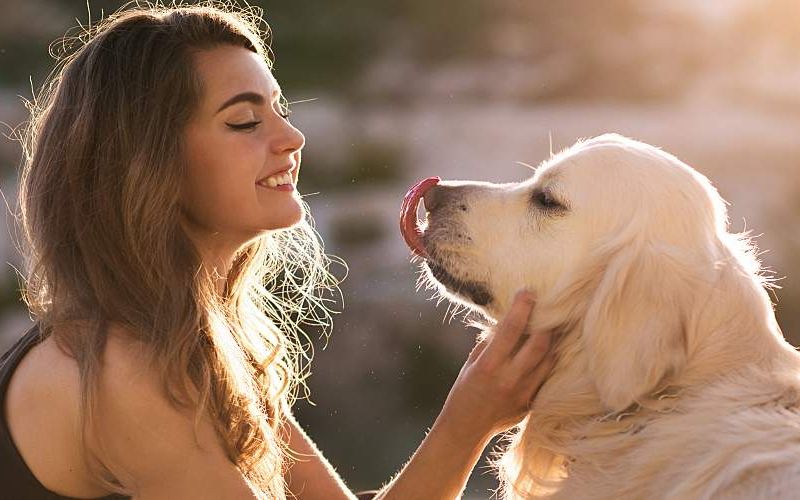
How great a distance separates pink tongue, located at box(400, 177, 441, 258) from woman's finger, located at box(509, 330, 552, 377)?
1.51ft

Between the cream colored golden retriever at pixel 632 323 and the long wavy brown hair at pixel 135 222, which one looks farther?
the long wavy brown hair at pixel 135 222

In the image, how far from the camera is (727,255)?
8.36 feet

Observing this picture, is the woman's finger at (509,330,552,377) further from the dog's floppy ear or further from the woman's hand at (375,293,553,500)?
the dog's floppy ear

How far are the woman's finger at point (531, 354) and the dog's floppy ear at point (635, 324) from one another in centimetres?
14

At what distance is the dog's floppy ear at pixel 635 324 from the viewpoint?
241 cm

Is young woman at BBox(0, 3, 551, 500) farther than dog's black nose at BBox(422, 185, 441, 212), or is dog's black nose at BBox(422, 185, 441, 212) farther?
dog's black nose at BBox(422, 185, 441, 212)

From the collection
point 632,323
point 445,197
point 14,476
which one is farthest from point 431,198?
point 14,476

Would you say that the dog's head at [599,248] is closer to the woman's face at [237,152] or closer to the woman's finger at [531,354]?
the woman's finger at [531,354]

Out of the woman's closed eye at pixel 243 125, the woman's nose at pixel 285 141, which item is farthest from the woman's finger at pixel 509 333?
the woman's closed eye at pixel 243 125

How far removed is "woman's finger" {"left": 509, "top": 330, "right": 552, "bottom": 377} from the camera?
2703 mm

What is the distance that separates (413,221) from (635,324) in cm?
84

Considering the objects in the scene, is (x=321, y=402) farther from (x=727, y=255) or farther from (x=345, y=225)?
(x=727, y=255)

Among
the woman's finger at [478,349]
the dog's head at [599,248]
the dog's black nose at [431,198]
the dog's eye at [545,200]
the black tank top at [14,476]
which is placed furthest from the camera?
the dog's black nose at [431,198]

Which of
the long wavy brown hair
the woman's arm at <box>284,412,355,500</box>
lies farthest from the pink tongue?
the woman's arm at <box>284,412,355,500</box>
